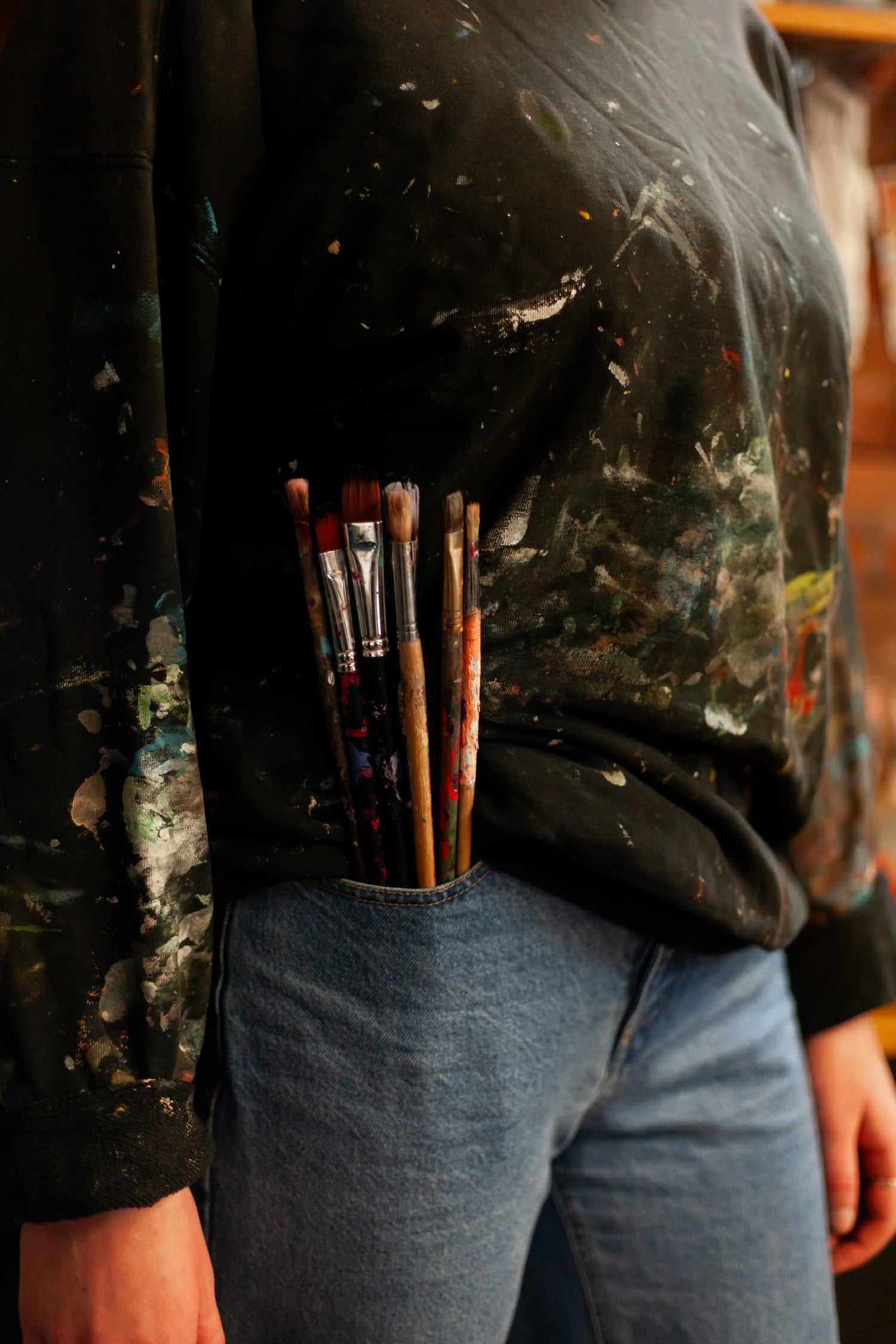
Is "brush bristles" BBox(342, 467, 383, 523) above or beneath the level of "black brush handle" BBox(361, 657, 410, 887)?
above

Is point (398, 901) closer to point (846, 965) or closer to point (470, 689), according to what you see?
point (470, 689)

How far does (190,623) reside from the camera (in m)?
0.49

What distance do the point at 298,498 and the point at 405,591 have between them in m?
0.07

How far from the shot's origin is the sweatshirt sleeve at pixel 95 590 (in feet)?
1.27

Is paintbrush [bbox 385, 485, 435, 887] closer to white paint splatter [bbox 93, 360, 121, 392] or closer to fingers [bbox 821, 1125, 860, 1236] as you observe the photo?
white paint splatter [bbox 93, 360, 121, 392]

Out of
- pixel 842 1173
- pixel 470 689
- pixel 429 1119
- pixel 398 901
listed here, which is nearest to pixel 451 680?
pixel 470 689

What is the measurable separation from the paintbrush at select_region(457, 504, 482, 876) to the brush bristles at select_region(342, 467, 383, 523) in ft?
0.15

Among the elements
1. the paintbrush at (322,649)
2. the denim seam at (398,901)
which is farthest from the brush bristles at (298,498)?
the denim seam at (398,901)

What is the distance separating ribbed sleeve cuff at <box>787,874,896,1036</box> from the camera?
676 mm

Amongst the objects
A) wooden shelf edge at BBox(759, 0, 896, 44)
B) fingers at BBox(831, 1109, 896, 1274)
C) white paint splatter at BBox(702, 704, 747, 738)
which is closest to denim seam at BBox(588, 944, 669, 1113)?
white paint splatter at BBox(702, 704, 747, 738)

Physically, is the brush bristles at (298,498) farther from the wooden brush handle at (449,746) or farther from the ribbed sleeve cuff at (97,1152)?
the ribbed sleeve cuff at (97,1152)

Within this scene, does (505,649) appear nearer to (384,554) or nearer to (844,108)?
(384,554)


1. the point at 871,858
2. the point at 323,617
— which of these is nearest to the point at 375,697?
the point at 323,617

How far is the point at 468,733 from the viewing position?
17.8 inches
